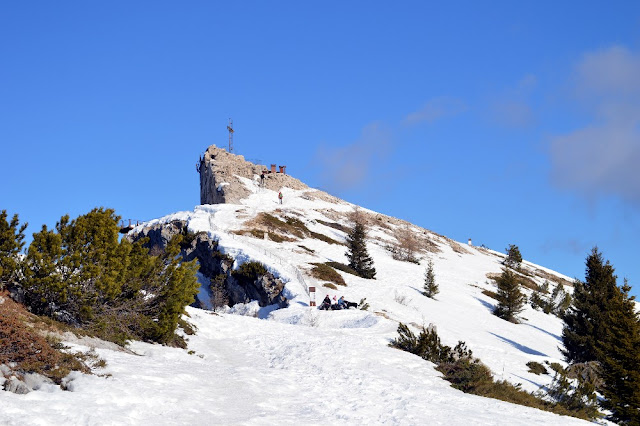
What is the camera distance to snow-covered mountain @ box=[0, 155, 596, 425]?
9.22 meters

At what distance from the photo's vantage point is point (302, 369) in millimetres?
14977

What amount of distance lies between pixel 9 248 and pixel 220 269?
88.8ft

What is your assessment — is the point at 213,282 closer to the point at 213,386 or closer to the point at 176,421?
the point at 213,386

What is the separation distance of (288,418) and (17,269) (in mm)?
8389

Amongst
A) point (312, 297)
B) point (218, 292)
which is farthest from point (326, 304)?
point (218, 292)

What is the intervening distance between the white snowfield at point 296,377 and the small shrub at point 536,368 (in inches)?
14.8

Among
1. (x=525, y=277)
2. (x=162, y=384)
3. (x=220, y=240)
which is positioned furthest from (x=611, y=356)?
(x=525, y=277)

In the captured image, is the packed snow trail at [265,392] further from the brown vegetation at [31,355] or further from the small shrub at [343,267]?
the small shrub at [343,267]

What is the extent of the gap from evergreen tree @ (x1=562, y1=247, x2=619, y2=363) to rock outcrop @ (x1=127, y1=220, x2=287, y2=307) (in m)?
17.5

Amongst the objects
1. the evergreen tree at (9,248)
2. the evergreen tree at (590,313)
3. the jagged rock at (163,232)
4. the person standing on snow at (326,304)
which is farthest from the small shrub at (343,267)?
the evergreen tree at (9,248)

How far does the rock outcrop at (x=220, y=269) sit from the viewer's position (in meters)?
35.8

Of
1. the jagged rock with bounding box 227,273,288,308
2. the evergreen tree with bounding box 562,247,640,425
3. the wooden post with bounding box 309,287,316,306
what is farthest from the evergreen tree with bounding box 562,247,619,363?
the jagged rock with bounding box 227,273,288,308

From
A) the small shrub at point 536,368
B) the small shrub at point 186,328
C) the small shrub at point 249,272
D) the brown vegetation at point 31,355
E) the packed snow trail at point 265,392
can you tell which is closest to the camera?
the packed snow trail at point 265,392

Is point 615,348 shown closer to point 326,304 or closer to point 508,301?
point 326,304
